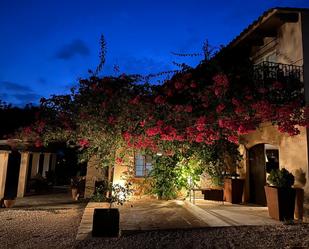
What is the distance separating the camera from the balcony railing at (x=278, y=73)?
25.8 feet

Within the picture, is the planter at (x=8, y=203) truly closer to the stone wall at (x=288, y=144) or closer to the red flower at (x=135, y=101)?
the red flower at (x=135, y=101)

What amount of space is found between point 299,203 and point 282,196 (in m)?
0.63

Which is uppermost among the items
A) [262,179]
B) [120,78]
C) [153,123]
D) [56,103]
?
[120,78]

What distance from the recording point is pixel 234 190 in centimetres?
1011

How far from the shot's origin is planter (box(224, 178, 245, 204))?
10.1m

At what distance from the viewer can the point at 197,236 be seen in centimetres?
579

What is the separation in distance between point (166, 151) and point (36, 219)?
14.5 feet

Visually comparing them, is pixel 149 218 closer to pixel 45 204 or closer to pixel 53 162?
pixel 45 204

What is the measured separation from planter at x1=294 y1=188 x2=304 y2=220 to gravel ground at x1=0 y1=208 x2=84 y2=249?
18.0 ft

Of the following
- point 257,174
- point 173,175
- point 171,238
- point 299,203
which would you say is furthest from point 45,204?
point 299,203

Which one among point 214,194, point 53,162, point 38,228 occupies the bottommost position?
point 38,228

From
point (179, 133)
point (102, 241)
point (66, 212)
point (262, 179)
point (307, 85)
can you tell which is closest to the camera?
point (102, 241)

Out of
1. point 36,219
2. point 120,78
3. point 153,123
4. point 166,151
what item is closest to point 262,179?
point 166,151

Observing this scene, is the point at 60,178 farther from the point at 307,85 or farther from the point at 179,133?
the point at 307,85
